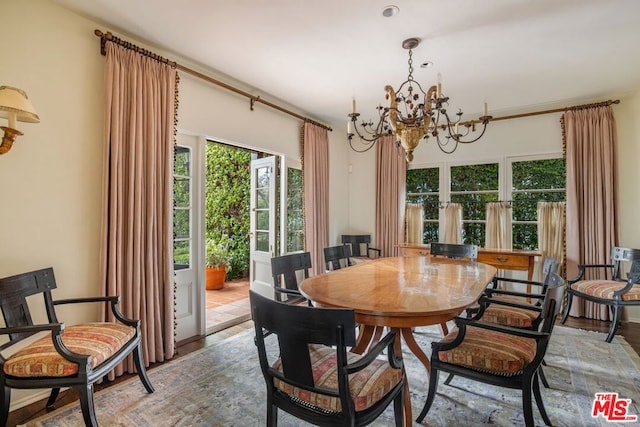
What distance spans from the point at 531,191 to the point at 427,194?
52.6 inches

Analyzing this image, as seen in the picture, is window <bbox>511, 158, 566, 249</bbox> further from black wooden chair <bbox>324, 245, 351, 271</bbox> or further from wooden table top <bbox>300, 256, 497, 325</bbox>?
black wooden chair <bbox>324, 245, 351, 271</bbox>

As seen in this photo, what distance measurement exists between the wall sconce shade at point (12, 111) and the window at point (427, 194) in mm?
4426

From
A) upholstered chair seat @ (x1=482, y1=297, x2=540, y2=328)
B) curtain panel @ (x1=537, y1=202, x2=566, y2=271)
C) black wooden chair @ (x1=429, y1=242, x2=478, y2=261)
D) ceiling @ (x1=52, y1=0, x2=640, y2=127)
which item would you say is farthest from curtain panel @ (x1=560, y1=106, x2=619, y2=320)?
upholstered chair seat @ (x1=482, y1=297, x2=540, y2=328)

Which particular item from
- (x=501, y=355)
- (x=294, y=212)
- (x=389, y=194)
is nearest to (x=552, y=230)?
(x=389, y=194)

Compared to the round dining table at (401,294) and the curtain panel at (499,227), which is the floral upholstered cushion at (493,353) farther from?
the curtain panel at (499,227)

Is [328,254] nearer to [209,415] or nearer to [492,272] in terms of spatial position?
[492,272]

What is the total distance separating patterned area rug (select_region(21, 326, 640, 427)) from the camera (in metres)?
1.89

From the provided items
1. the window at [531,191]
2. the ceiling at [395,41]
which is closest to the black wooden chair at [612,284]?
the window at [531,191]

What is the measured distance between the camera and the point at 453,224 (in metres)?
4.54

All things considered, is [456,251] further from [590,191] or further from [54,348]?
[54,348]

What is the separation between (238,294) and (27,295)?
315cm

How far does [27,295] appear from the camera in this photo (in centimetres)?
188

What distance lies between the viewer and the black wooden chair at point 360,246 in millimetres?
5073

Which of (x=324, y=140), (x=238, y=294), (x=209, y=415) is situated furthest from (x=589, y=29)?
(x=238, y=294)
